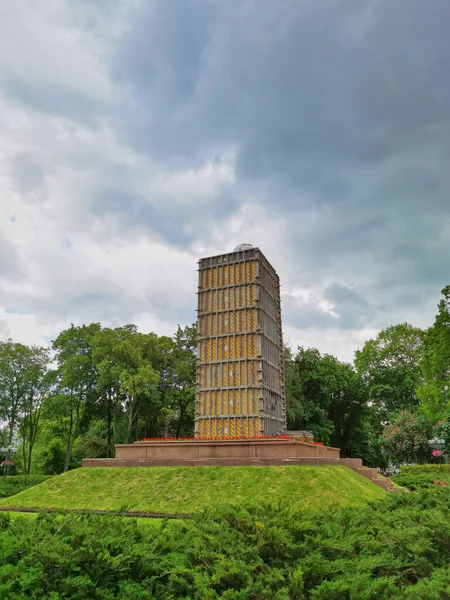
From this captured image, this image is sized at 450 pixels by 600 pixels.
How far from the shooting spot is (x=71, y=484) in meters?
20.1

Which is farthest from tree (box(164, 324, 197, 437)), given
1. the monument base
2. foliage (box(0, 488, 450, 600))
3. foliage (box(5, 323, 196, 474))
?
foliage (box(0, 488, 450, 600))

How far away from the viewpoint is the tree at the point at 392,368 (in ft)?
169

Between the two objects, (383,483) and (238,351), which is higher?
(238,351)

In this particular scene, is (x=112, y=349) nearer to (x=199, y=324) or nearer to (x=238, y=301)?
(x=199, y=324)

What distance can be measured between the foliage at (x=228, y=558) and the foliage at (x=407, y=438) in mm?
36400

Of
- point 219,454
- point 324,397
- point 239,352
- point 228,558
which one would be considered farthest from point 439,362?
point 228,558

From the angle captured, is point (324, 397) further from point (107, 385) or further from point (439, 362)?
point (107, 385)

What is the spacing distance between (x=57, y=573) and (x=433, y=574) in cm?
484

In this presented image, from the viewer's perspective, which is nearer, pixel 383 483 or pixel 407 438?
pixel 383 483

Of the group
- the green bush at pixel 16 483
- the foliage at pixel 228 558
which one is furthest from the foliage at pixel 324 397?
the foliage at pixel 228 558

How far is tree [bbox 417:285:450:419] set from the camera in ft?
99.0

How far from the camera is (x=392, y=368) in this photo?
5228 centimetres

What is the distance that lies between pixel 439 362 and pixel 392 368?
2241 cm

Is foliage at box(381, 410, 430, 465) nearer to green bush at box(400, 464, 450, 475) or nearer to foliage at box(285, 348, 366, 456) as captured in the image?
foliage at box(285, 348, 366, 456)
